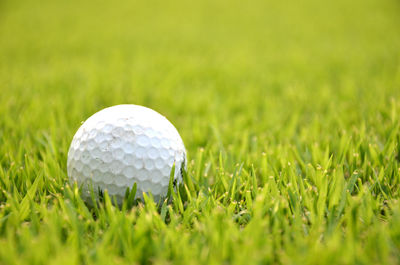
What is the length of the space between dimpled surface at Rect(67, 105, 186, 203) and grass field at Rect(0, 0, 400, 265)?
0.37 ft

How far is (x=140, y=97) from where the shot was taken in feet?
11.3

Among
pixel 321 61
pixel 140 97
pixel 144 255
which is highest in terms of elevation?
pixel 321 61

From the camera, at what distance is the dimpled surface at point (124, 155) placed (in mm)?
1540

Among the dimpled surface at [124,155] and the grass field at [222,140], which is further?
the dimpled surface at [124,155]

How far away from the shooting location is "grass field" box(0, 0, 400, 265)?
121cm

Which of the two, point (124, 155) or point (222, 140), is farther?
point (222, 140)

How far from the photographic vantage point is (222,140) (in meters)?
2.47

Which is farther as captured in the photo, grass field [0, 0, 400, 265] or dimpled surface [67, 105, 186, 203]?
dimpled surface [67, 105, 186, 203]

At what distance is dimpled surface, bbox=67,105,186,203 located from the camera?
1.54 m

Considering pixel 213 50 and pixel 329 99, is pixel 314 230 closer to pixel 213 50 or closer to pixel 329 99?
pixel 329 99

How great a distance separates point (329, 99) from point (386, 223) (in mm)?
2172

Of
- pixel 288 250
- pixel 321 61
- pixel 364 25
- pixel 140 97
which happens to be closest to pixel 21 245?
pixel 288 250

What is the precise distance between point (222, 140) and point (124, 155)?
1.07 meters

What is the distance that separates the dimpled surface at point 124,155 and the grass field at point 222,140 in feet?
0.37
